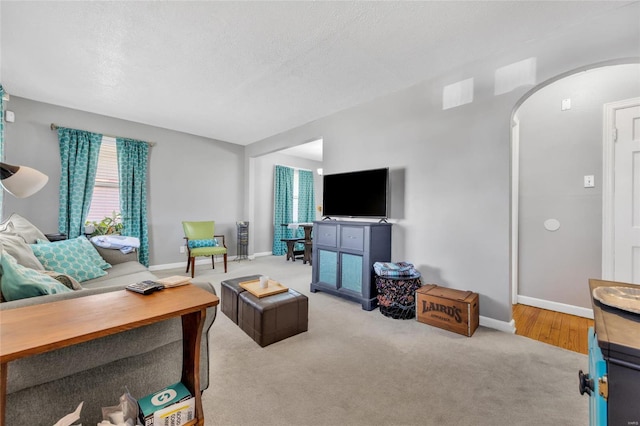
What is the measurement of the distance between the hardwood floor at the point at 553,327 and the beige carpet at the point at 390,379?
0.56ft

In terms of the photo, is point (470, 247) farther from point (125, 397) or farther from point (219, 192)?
point (219, 192)

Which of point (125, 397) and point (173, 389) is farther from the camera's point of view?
point (173, 389)

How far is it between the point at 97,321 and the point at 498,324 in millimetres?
2875

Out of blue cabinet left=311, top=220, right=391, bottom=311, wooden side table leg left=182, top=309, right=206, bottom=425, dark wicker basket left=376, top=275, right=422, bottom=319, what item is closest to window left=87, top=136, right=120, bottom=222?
blue cabinet left=311, top=220, right=391, bottom=311

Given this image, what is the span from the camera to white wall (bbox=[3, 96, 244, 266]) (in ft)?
11.3

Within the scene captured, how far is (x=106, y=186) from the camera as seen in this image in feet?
13.4

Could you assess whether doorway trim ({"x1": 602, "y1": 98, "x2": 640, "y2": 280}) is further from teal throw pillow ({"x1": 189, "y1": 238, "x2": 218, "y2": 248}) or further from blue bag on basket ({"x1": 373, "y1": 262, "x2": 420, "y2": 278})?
teal throw pillow ({"x1": 189, "y1": 238, "x2": 218, "y2": 248})

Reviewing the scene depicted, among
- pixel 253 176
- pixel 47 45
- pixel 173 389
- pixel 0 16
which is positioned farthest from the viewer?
pixel 253 176

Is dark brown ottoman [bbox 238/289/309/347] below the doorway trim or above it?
below

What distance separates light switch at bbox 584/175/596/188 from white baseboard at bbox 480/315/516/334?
162 cm

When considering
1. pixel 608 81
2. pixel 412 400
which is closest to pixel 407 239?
pixel 412 400

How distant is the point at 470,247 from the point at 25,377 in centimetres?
298

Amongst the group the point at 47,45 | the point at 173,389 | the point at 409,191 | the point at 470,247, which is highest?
the point at 47,45

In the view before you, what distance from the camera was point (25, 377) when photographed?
0.90 meters
